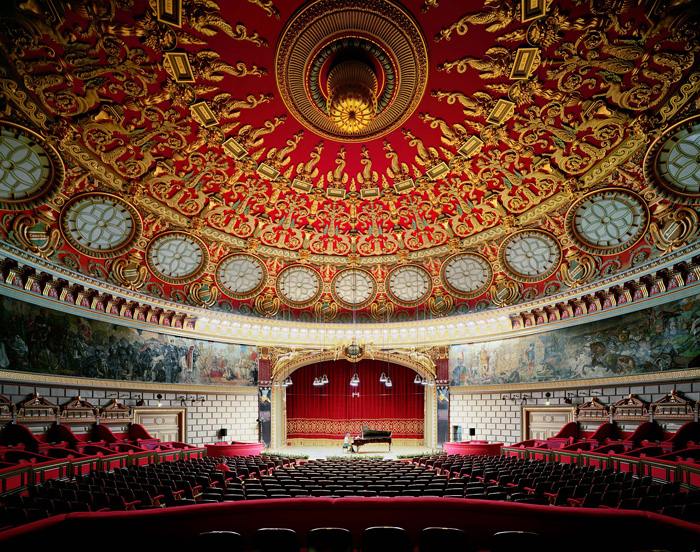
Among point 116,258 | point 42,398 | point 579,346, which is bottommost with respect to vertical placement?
point 42,398

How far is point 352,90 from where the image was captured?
43.1ft

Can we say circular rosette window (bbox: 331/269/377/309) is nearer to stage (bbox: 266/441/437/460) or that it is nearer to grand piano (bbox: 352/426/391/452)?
grand piano (bbox: 352/426/391/452)

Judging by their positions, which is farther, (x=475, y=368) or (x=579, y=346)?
(x=475, y=368)

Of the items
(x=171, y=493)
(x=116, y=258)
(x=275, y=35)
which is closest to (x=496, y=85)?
(x=275, y=35)

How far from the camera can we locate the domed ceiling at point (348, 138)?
1188cm

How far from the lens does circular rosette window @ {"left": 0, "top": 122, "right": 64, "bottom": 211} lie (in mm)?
14117

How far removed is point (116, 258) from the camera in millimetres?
20500

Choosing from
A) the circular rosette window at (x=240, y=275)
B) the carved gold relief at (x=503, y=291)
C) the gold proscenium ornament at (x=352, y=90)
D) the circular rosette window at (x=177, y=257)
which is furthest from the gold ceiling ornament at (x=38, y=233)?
the carved gold relief at (x=503, y=291)

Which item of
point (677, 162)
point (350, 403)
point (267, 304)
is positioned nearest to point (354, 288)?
point (267, 304)

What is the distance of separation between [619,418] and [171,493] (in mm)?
18646

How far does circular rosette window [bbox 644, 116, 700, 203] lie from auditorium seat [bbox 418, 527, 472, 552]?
1627cm

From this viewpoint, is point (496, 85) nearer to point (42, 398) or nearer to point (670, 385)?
point (670, 385)

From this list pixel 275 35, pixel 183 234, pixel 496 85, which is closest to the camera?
pixel 275 35

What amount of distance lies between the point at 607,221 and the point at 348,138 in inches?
495
